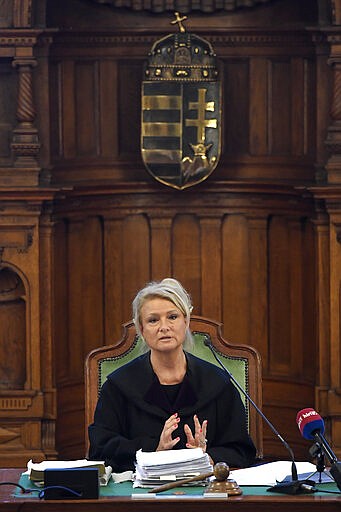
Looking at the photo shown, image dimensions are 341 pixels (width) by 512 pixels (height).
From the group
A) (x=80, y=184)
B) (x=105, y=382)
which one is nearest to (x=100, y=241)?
(x=80, y=184)

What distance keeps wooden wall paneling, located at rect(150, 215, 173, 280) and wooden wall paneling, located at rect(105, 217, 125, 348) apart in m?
0.18

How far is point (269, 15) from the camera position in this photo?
7.90m

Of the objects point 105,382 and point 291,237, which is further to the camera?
point 291,237

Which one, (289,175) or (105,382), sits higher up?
(289,175)

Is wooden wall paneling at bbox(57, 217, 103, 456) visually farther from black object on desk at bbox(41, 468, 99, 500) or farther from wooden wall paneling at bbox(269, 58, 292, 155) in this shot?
black object on desk at bbox(41, 468, 99, 500)

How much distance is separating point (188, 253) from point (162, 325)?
10.2 feet

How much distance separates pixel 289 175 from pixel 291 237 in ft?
1.10

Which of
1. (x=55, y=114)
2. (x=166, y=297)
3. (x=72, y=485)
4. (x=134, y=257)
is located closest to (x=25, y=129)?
(x=55, y=114)

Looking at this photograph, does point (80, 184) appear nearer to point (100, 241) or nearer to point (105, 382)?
point (100, 241)

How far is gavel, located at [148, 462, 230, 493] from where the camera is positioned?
4.38 m

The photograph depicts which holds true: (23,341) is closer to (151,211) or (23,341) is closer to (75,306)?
Answer: (75,306)

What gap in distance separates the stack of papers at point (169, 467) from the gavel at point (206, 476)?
0.10 feet

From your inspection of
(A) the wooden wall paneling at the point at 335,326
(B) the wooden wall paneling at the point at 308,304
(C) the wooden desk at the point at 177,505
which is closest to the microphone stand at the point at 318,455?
(C) the wooden desk at the point at 177,505

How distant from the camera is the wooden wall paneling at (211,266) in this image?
8031mm
